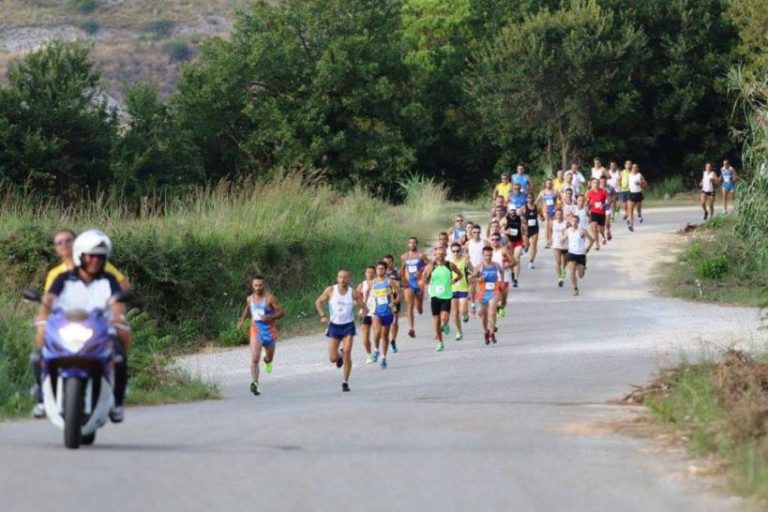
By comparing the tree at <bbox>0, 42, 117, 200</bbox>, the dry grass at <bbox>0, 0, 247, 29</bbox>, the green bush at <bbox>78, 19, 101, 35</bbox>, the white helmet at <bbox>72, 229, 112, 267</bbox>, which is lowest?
the white helmet at <bbox>72, 229, 112, 267</bbox>

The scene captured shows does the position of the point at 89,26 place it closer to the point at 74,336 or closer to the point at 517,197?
the point at 517,197

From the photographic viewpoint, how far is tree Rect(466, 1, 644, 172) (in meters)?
60.9

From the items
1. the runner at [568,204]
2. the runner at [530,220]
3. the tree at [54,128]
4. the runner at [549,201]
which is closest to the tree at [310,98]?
the tree at [54,128]

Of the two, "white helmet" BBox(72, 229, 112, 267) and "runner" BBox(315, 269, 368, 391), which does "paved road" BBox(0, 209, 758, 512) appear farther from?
"white helmet" BBox(72, 229, 112, 267)

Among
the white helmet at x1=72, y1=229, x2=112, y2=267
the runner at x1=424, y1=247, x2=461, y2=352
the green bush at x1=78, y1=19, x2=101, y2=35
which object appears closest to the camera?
the white helmet at x1=72, y1=229, x2=112, y2=267

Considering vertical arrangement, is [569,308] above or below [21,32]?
below

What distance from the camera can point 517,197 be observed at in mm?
37438

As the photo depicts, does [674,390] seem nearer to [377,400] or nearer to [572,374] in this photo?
[377,400]

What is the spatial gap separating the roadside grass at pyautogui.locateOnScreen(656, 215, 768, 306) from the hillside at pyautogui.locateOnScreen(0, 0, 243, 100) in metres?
53.1

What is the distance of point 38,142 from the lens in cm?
4934

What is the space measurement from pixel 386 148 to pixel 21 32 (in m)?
44.6

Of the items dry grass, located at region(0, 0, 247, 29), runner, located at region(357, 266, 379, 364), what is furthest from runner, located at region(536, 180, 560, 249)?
dry grass, located at region(0, 0, 247, 29)

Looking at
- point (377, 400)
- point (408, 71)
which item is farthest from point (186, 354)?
point (408, 71)

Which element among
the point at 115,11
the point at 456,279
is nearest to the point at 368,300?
the point at 456,279
